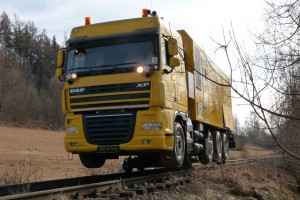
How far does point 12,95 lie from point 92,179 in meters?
64.2

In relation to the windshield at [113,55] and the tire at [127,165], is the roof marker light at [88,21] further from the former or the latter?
the tire at [127,165]

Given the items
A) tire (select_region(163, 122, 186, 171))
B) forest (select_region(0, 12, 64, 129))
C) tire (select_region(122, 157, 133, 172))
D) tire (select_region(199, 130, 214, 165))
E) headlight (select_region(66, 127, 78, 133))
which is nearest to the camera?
headlight (select_region(66, 127, 78, 133))

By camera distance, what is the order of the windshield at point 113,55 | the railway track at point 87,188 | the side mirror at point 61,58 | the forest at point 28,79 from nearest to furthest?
the railway track at point 87,188
the windshield at point 113,55
the side mirror at point 61,58
the forest at point 28,79

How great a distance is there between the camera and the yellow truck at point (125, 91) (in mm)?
8992

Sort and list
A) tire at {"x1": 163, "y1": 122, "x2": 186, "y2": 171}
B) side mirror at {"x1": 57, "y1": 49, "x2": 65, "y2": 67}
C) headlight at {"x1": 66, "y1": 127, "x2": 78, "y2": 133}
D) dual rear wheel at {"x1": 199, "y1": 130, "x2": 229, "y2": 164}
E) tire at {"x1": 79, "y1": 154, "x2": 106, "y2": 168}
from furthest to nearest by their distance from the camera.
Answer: dual rear wheel at {"x1": 199, "y1": 130, "x2": 229, "y2": 164}
tire at {"x1": 79, "y1": 154, "x2": 106, "y2": 168}
side mirror at {"x1": 57, "y1": 49, "x2": 65, "y2": 67}
tire at {"x1": 163, "y1": 122, "x2": 186, "y2": 171}
headlight at {"x1": 66, "y1": 127, "x2": 78, "y2": 133}

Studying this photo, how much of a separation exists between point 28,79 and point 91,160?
254 ft

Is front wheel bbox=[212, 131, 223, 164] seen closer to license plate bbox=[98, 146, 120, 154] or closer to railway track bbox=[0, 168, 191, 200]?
railway track bbox=[0, 168, 191, 200]

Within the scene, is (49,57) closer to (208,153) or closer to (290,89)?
(208,153)

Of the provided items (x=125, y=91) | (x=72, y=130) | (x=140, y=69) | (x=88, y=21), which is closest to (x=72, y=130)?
(x=72, y=130)

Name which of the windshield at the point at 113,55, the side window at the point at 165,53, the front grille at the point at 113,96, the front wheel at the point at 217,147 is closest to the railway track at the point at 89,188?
the front grille at the point at 113,96

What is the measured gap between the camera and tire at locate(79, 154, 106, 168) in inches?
422

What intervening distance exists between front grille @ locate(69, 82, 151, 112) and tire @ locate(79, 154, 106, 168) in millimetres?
1757

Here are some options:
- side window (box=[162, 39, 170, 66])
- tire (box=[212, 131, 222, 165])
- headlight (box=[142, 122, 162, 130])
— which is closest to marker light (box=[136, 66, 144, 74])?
side window (box=[162, 39, 170, 66])

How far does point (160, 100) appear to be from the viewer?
29.3 feet
